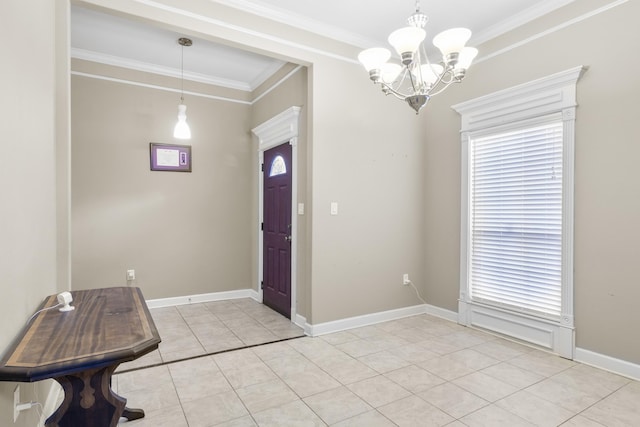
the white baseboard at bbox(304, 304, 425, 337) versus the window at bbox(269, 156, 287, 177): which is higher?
the window at bbox(269, 156, 287, 177)

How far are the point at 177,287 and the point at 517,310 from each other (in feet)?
12.8

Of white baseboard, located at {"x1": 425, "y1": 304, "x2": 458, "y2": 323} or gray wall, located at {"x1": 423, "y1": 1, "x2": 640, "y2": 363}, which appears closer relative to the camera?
gray wall, located at {"x1": 423, "y1": 1, "x2": 640, "y2": 363}

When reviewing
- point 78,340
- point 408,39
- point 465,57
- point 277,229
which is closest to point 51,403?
point 78,340

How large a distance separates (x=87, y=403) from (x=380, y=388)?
1.78 meters

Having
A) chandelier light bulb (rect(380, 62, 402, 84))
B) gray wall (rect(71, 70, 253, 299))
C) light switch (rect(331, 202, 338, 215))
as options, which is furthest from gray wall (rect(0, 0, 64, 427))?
light switch (rect(331, 202, 338, 215))

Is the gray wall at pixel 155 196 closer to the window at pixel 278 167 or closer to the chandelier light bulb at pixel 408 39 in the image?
the window at pixel 278 167

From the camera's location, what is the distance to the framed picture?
436 cm

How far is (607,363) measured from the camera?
8.88 ft

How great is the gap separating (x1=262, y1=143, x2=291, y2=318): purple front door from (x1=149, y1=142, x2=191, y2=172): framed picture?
39.8 inches

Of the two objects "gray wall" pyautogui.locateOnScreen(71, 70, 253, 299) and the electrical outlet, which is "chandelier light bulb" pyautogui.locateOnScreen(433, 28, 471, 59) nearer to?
the electrical outlet

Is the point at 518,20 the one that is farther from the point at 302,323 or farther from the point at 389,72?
the point at 302,323

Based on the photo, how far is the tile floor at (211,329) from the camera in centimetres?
306

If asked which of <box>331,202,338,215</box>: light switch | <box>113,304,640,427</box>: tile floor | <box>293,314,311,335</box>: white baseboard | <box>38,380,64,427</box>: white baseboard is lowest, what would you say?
<box>113,304,640,427</box>: tile floor

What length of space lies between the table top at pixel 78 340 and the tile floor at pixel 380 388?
31.7 inches
